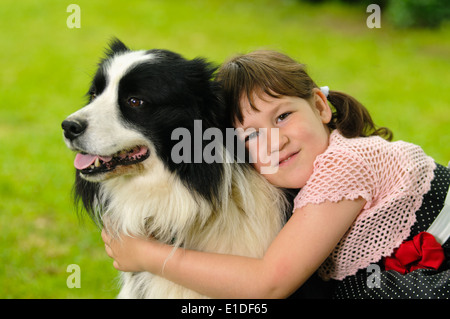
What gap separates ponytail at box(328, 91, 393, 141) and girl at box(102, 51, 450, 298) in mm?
17

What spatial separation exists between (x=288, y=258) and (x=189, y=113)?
60 cm

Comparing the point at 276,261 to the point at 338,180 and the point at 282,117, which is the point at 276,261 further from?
the point at 282,117

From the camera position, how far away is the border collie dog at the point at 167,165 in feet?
5.70

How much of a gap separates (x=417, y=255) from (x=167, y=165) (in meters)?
0.91

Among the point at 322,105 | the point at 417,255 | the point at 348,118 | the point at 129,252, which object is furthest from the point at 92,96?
the point at 417,255

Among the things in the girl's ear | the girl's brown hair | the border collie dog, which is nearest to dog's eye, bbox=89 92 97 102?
the border collie dog

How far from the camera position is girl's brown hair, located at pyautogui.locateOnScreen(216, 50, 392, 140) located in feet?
6.04

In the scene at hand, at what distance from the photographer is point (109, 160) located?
1747mm

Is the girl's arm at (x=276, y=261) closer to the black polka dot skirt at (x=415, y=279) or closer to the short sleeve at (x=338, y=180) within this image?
the short sleeve at (x=338, y=180)

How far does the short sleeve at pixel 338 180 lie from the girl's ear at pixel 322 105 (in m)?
0.24

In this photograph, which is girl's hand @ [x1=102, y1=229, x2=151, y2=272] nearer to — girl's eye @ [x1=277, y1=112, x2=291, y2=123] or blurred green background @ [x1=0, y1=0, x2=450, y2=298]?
blurred green background @ [x1=0, y1=0, x2=450, y2=298]

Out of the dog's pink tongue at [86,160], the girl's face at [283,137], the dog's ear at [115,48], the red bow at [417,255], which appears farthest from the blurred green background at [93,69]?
the red bow at [417,255]

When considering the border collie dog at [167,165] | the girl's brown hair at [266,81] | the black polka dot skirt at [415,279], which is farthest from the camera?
the girl's brown hair at [266,81]
